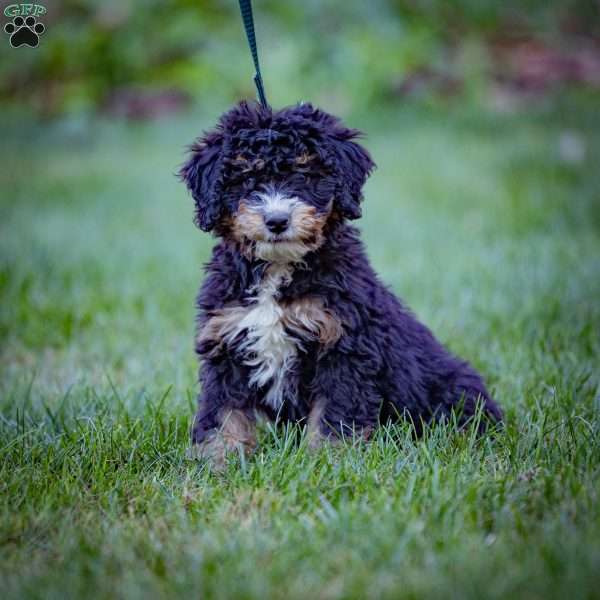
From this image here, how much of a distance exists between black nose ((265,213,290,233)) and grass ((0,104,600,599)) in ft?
3.15

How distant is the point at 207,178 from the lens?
3.74 meters

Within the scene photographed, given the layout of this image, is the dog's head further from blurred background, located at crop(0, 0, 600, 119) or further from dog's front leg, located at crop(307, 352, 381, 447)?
blurred background, located at crop(0, 0, 600, 119)

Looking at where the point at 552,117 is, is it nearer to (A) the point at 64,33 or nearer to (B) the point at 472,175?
(B) the point at 472,175

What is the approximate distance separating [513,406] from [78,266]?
17.1ft

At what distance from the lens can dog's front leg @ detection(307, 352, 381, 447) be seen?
11.6ft

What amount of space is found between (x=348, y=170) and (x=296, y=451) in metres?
1.35

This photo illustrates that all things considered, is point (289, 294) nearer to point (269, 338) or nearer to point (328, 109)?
point (269, 338)

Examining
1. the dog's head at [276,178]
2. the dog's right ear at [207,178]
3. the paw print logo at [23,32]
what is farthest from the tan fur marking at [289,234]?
the paw print logo at [23,32]

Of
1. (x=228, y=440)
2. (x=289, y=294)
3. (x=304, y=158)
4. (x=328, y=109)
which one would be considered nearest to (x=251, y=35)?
(x=304, y=158)

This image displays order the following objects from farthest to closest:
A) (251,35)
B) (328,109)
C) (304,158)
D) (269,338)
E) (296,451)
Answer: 1. (328,109)
2. (251,35)
3. (304,158)
4. (269,338)
5. (296,451)

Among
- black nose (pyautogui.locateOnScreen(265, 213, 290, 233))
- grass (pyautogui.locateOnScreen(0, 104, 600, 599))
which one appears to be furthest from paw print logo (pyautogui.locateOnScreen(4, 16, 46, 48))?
black nose (pyautogui.locateOnScreen(265, 213, 290, 233))

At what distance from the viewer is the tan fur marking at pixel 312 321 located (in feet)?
11.5

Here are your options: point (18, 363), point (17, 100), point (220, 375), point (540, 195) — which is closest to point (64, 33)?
point (17, 100)

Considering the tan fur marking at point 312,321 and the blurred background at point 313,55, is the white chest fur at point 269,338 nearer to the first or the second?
the tan fur marking at point 312,321
